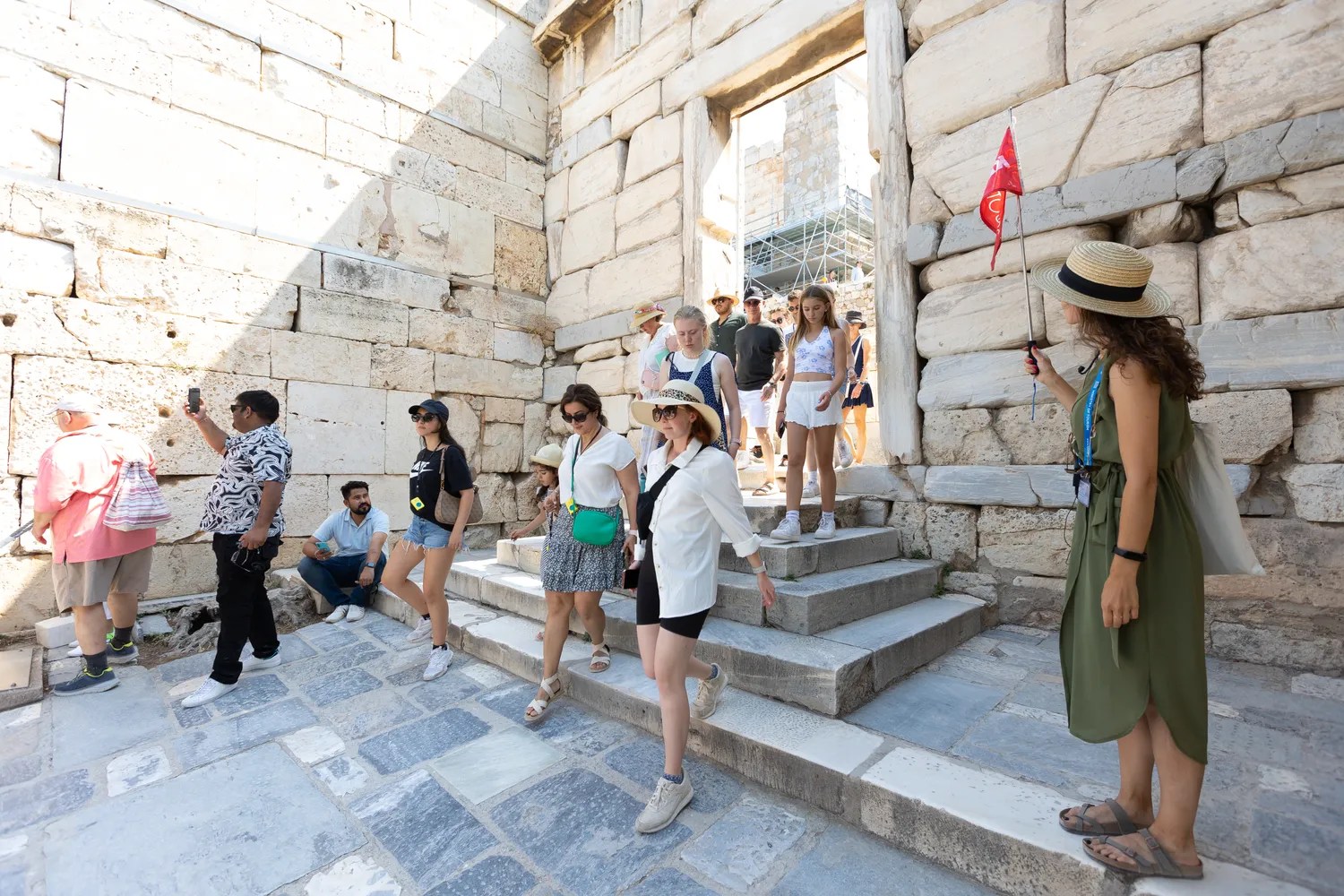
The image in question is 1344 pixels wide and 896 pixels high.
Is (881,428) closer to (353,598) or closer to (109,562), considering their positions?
(353,598)

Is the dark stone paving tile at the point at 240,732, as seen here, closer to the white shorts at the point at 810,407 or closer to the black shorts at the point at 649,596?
the black shorts at the point at 649,596

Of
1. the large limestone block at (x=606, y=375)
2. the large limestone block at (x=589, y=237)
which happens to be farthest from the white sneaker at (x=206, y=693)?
the large limestone block at (x=589, y=237)

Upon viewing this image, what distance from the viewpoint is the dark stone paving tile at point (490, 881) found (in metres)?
1.85

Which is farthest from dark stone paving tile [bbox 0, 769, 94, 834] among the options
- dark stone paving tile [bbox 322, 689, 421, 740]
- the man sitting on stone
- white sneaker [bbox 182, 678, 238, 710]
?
the man sitting on stone

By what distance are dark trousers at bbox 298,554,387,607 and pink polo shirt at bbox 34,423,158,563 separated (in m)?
1.29

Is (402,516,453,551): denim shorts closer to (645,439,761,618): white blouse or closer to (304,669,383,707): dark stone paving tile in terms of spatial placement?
(304,669,383,707): dark stone paving tile

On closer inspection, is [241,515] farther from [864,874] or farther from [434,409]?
[864,874]

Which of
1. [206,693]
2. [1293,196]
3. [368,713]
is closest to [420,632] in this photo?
[368,713]

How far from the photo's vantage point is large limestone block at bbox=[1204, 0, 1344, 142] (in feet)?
9.53

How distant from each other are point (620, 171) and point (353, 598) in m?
5.23

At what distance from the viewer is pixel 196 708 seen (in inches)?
127

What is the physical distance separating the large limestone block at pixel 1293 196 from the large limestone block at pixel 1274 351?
52 centimetres

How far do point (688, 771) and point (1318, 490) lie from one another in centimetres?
333

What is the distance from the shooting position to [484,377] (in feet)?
22.9
